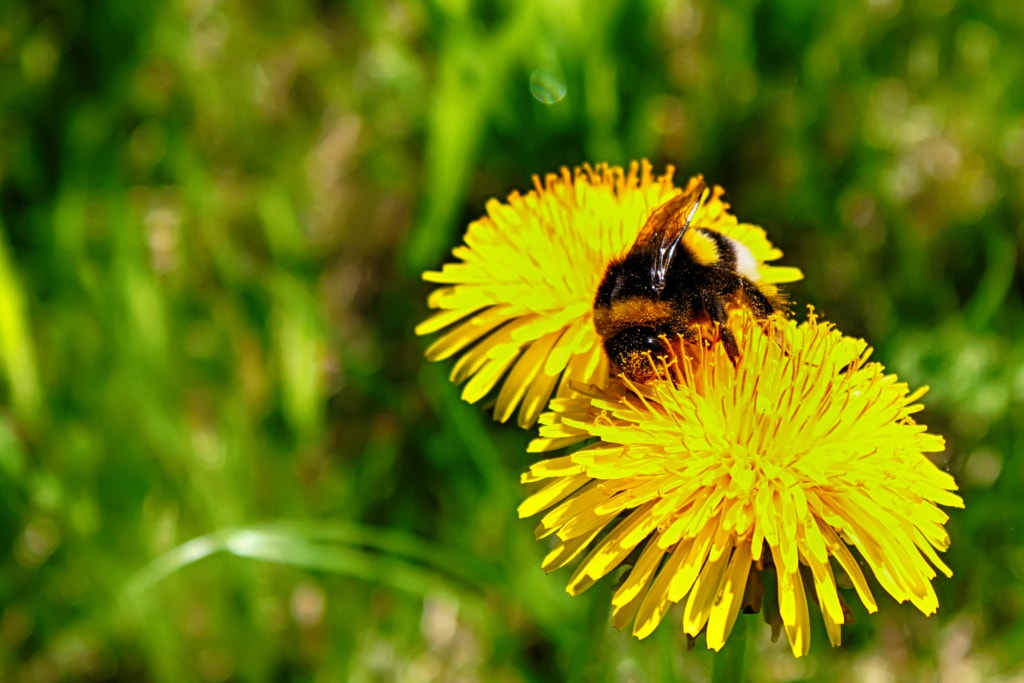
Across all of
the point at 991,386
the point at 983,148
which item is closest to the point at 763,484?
the point at 991,386

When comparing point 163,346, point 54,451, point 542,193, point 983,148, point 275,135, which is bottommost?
point 542,193

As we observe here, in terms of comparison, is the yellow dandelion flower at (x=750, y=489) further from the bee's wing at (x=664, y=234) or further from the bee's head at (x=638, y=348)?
the bee's wing at (x=664, y=234)

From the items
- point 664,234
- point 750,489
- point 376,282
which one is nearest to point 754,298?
point 664,234

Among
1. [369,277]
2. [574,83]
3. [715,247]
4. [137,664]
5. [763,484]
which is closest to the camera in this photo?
[763,484]

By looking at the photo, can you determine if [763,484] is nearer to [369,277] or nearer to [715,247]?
[715,247]

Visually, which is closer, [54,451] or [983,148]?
[54,451]

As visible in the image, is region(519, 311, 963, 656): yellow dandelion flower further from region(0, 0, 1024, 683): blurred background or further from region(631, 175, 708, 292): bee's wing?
region(0, 0, 1024, 683): blurred background

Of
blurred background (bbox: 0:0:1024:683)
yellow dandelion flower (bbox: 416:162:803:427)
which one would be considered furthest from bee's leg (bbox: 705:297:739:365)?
blurred background (bbox: 0:0:1024:683)
